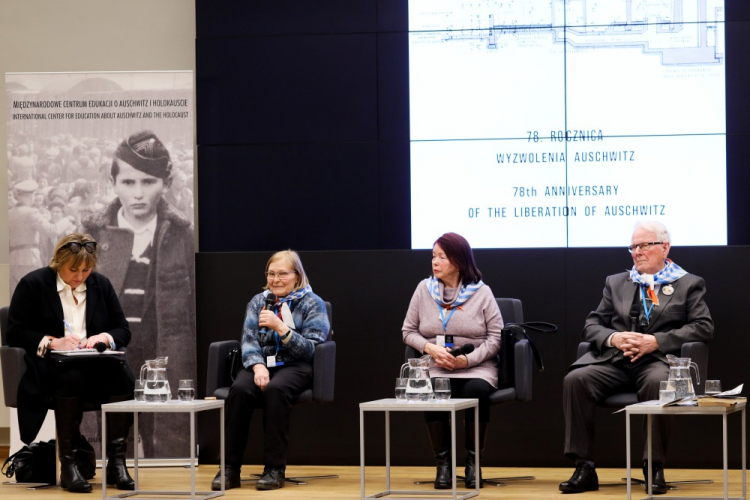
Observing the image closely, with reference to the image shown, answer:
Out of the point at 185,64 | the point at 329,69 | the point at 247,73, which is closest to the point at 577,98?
the point at 329,69

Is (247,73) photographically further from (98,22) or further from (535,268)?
(535,268)

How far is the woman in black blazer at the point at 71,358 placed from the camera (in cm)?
485

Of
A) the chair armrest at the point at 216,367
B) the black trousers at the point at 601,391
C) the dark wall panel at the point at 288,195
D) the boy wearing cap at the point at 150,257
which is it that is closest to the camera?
the black trousers at the point at 601,391

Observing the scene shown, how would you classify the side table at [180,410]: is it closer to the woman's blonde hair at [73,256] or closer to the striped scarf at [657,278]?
the woman's blonde hair at [73,256]

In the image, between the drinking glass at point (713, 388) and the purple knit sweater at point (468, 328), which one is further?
the purple knit sweater at point (468, 328)

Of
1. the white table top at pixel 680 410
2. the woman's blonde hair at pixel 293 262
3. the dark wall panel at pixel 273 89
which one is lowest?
the white table top at pixel 680 410

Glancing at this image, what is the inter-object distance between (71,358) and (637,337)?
254cm

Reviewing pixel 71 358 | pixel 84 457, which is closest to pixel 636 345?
pixel 71 358

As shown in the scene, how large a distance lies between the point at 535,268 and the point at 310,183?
1354 mm

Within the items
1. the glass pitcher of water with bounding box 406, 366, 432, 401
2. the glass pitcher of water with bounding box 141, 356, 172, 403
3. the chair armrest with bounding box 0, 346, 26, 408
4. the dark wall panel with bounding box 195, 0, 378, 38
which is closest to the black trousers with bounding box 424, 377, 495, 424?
the glass pitcher of water with bounding box 406, 366, 432, 401

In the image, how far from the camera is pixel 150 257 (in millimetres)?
5754

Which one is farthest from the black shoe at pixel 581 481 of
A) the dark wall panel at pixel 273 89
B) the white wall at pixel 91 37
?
the white wall at pixel 91 37

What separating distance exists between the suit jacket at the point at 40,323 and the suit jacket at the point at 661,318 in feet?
7.29

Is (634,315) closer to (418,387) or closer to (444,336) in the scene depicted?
(444,336)
